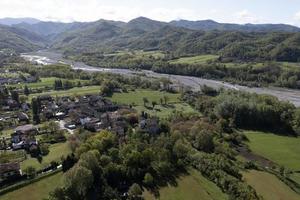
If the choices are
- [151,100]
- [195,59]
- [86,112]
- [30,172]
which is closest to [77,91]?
[151,100]

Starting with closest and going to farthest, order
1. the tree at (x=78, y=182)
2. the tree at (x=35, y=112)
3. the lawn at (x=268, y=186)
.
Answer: the tree at (x=78, y=182) → the lawn at (x=268, y=186) → the tree at (x=35, y=112)

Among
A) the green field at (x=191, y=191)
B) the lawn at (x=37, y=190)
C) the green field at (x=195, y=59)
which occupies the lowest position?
the green field at (x=191, y=191)

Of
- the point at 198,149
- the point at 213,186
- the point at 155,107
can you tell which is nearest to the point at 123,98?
the point at 155,107

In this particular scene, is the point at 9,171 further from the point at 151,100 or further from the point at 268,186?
the point at 151,100

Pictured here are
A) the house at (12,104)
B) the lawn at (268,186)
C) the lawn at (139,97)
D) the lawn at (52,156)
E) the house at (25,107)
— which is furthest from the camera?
the lawn at (139,97)

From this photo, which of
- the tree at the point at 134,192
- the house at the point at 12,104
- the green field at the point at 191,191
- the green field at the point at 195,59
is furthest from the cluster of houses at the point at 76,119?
the green field at the point at 195,59

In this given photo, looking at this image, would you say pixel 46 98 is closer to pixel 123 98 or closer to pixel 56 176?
pixel 123 98

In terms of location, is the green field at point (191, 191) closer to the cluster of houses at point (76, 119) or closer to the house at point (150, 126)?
the cluster of houses at point (76, 119)
